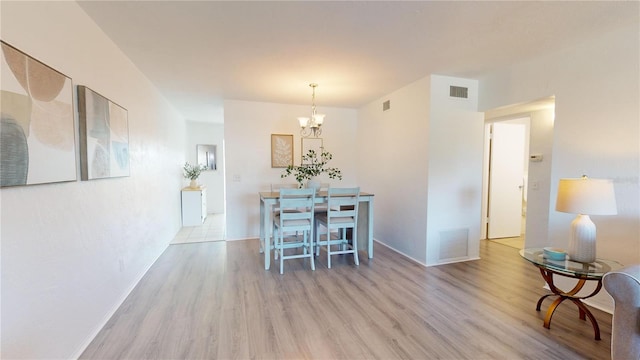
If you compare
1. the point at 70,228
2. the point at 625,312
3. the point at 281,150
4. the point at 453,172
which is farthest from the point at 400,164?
the point at 70,228

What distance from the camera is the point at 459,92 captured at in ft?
11.3

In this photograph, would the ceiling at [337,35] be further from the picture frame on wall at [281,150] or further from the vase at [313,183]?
the picture frame on wall at [281,150]

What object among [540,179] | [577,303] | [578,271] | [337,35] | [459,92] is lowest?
[577,303]

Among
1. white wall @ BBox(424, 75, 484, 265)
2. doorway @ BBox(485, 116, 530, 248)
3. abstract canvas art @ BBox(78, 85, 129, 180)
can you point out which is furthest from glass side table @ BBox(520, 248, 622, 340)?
abstract canvas art @ BBox(78, 85, 129, 180)

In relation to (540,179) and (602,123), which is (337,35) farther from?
(540,179)

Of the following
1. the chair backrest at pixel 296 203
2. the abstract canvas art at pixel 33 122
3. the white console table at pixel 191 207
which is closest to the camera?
the abstract canvas art at pixel 33 122

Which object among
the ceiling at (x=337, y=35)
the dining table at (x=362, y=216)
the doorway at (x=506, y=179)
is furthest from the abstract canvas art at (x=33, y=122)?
the doorway at (x=506, y=179)

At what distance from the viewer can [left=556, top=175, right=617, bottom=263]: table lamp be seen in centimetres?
191

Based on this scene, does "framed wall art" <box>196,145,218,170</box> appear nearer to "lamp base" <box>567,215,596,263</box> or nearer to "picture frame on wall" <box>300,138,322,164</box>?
"picture frame on wall" <box>300,138,322,164</box>

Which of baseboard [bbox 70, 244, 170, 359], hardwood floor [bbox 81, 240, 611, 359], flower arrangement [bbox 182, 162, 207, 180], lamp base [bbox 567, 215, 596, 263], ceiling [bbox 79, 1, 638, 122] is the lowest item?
hardwood floor [bbox 81, 240, 611, 359]

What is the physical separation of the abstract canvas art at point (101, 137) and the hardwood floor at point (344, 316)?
4.09 ft

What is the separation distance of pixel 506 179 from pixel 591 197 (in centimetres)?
313

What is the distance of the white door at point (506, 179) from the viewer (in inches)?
185

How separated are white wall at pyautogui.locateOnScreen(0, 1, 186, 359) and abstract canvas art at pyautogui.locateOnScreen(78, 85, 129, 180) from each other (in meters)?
0.10
